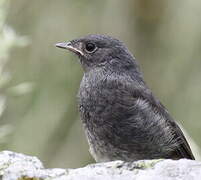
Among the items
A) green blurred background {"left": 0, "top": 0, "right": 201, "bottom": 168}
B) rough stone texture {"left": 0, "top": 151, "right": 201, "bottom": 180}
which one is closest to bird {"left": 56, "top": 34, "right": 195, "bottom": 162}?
rough stone texture {"left": 0, "top": 151, "right": 201, "bottom": 180}

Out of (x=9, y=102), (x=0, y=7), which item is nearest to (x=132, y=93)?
(x=0, y=7)

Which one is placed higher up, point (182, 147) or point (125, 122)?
point (125, 122)

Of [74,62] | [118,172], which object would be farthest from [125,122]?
[74,62]

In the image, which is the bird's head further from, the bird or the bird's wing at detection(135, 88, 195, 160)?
the bird's wing at detection(135, 88, 195, 160)

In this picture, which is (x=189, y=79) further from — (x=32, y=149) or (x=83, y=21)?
(x=32, y=149)

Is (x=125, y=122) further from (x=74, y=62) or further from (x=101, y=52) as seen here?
(x=74, y=62)
